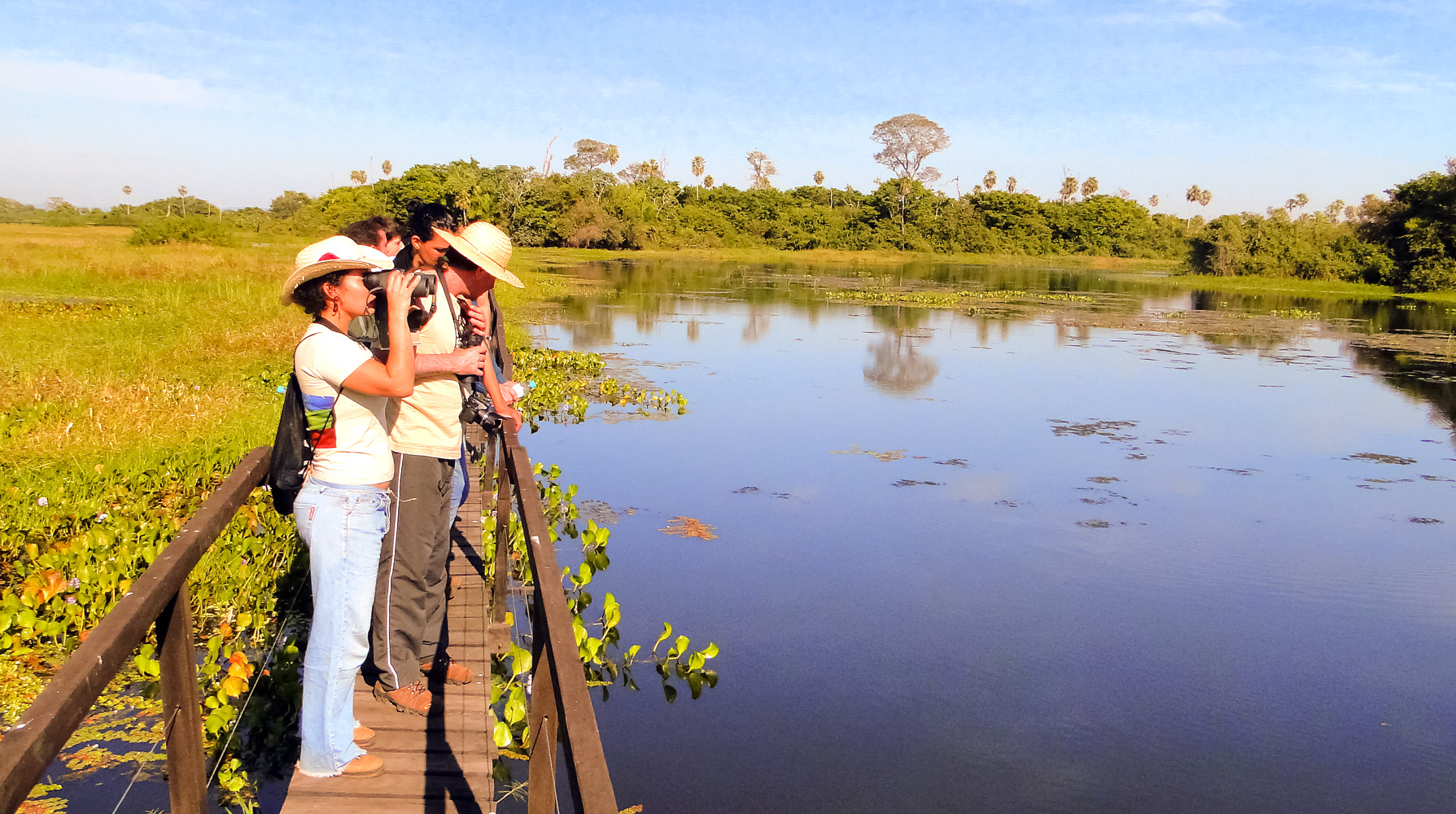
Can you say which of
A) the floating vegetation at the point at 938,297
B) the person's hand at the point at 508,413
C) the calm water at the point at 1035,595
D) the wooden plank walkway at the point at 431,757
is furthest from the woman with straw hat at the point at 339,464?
the floating vegetation at the point at 938,297

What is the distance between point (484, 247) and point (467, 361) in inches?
21.2

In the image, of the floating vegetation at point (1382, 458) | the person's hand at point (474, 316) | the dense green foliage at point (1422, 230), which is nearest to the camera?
the person's hand at point (474, 316)

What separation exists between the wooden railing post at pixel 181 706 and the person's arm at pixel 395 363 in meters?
0.70

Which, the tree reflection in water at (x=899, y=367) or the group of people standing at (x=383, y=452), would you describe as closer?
the group of people standing at (x=383, y=452)

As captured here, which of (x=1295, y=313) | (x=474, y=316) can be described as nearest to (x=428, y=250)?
(x=474, y=316)

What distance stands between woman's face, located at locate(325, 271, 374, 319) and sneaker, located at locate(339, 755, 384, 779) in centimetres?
138

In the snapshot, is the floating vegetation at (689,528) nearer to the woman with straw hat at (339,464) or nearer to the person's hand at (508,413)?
the person's hand at (508,413)

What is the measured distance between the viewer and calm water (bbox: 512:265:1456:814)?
14.8ft

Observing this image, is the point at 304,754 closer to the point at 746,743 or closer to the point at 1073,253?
the point at 746,743

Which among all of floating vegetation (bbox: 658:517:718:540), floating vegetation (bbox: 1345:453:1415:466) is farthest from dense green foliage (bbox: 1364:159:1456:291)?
floating vegetation (bbox: 658:517:718:540)

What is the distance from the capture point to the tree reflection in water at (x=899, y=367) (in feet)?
48.0

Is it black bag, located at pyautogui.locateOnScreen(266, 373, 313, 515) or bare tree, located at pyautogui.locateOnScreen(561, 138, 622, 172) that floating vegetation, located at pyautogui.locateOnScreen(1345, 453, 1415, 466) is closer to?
black bag, located at pyautogui.locateOnScreen(266, 373, 313, 515)

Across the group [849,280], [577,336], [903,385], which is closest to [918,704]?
[903,385]

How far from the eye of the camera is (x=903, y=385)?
14727mm
